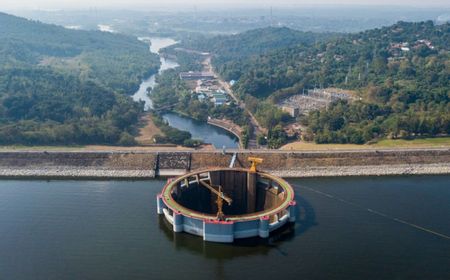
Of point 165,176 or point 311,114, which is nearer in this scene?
point 165,176

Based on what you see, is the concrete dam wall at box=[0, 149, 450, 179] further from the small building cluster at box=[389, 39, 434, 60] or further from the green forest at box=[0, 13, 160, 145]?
the small building cluster at box=[389, 39, 434, 60]

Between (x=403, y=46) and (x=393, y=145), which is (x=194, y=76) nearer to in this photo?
(x=403, y=46)

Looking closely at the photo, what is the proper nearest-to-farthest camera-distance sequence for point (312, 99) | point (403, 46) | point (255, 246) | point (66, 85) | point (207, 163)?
point (255, 246) → point (207, 163) → point (312, 99) → point (66, 85) → point (403, 46)

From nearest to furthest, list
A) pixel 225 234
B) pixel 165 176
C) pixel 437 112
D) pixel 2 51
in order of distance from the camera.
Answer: pixel 225 234 → pixel 165 176 → pixel 437 112 → pixel 2 51

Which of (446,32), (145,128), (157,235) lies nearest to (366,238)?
(157,235)

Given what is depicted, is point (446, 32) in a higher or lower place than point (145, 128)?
higher

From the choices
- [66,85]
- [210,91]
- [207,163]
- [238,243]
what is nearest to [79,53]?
[66,85]

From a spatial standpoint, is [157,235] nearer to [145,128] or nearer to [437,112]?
[145,128]

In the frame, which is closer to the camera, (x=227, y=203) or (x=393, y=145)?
(x=227, y=203)
